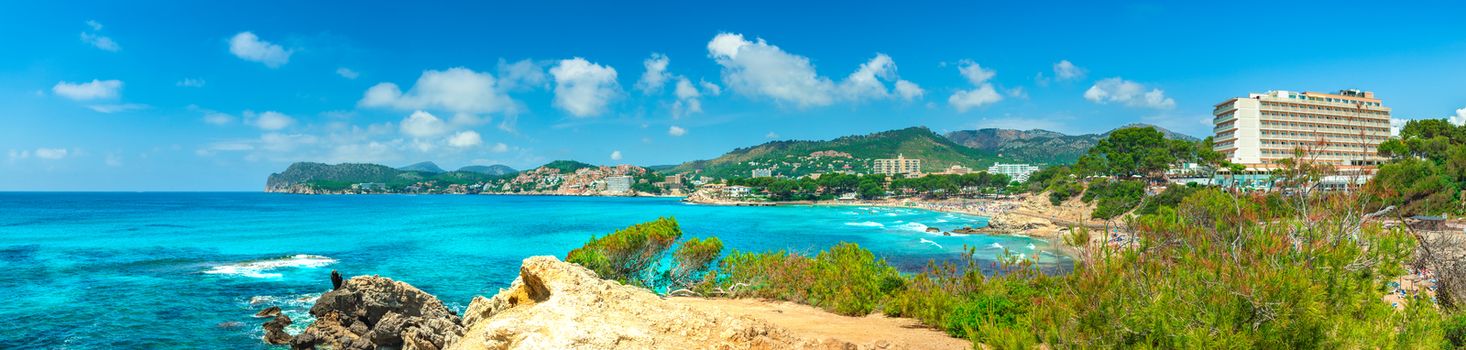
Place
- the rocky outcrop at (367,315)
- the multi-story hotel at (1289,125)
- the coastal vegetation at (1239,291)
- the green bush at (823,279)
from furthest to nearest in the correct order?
the multi-story hotel at (1289,125), the rocky outcrop at (367,315), the green bush at (823,279), the coastal vegetation at (1239,291)

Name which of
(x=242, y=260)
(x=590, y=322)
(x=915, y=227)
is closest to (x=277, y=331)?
(x=590, y=322)

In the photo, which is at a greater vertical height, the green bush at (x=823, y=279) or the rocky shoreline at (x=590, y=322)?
the rocky shoreline at (x=590, y=322)

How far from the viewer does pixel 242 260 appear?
37.6m

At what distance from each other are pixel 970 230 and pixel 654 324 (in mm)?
56184

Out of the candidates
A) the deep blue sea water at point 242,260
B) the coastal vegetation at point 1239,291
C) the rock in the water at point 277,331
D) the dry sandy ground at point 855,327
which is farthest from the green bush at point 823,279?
the rock in the water at point 277,331

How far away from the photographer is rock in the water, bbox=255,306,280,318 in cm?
2231

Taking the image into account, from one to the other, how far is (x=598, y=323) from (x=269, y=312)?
21394 millimetres

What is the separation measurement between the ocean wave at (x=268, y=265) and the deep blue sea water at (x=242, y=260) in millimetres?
98

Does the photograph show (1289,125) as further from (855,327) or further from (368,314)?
(368,314)

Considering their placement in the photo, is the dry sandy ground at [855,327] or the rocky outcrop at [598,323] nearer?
the rocky outcrop at [598,323]

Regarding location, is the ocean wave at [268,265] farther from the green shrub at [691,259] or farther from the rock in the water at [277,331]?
the green shrub at [691,259]

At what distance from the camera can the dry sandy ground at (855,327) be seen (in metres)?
10.9

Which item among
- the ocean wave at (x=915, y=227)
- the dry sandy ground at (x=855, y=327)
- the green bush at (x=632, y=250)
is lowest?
the ocean wave at (x=915, y=227)

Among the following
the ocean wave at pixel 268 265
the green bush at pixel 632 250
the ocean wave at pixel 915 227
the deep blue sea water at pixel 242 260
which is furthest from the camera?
the ocean wave at pixel 915 227
